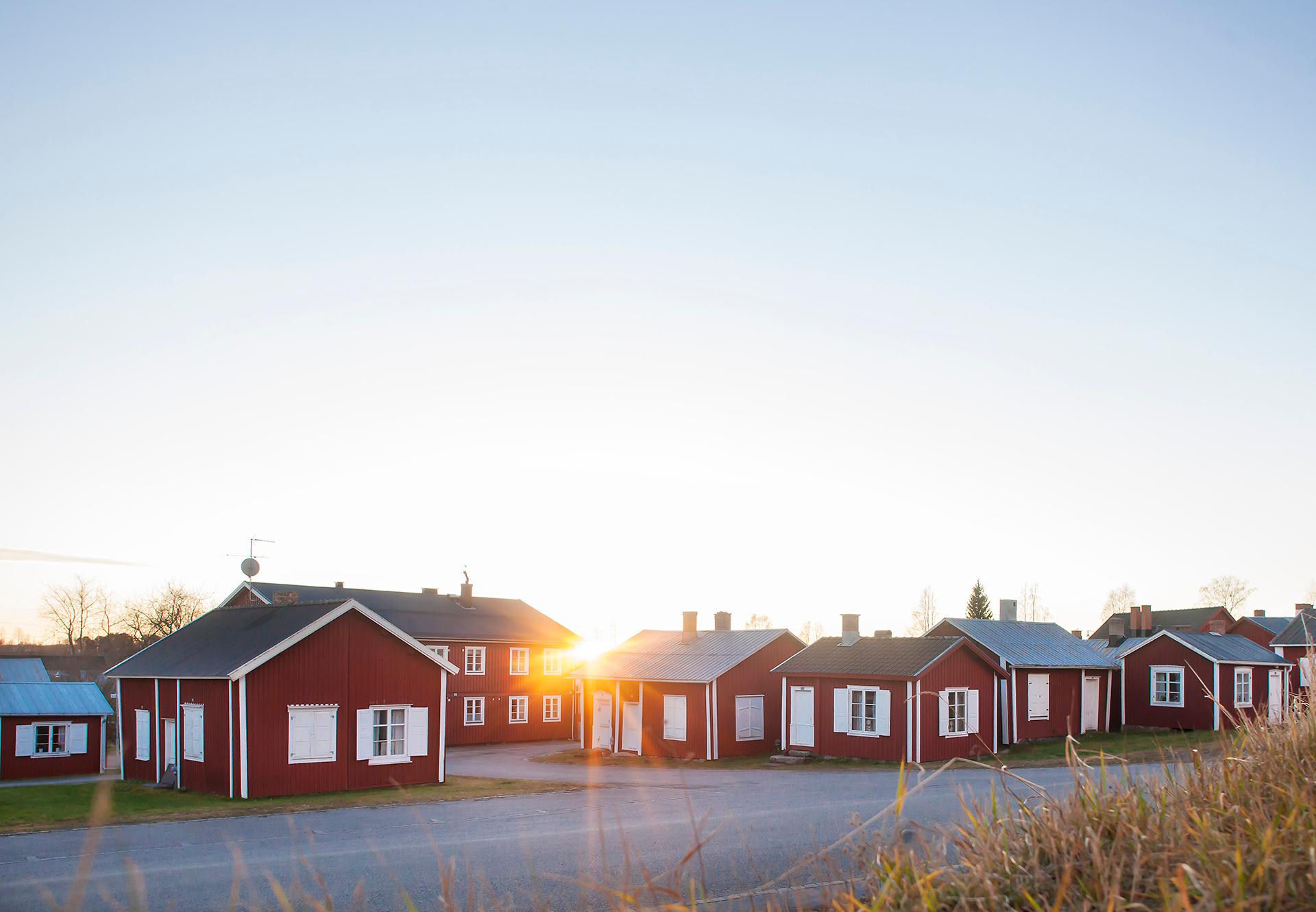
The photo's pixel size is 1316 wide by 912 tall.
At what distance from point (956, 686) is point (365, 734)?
63.0 ft

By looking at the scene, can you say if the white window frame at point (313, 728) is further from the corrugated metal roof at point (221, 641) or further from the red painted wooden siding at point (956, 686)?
the red painted wooden siding at point (956, 686)

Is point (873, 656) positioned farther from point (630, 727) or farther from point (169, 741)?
point (169, 741)

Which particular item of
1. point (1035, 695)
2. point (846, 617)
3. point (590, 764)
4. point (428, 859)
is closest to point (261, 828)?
point (428, 859)

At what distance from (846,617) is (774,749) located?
231 inches

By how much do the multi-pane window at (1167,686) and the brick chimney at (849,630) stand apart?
13.5m

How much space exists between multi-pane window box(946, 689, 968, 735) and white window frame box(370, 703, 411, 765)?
1713 cm

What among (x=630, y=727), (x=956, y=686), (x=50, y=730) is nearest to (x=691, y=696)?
(x=630, y=727)

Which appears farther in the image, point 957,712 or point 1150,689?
point 1150,689

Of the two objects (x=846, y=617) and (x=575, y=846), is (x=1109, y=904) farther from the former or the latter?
(x=846, y=617)

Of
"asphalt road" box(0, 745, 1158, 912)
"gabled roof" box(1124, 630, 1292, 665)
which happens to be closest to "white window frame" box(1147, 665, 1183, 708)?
"gabled roof" box(1124, 630, 1292, 665)

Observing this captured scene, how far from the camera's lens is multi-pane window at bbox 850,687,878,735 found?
3506 cm

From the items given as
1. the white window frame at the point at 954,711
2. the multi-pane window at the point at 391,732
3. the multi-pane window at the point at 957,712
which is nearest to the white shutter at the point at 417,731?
the multi-pane window at the point at 391,732

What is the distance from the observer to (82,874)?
2.50 m

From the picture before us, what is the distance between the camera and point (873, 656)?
36375 millimetres
